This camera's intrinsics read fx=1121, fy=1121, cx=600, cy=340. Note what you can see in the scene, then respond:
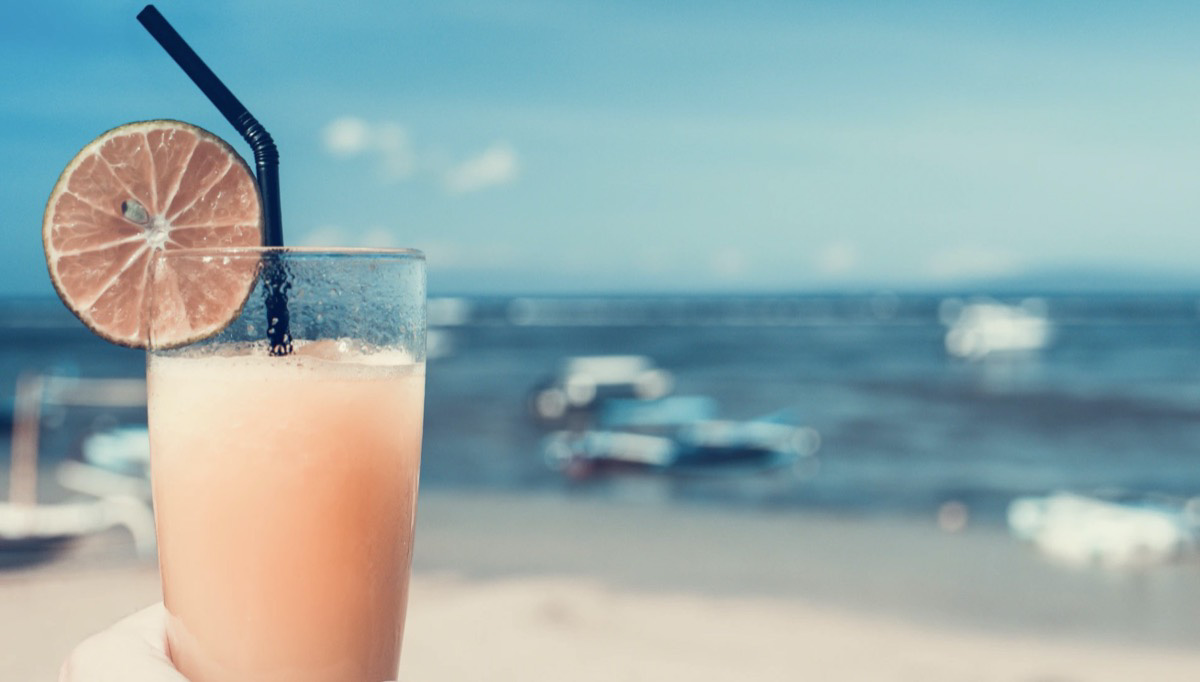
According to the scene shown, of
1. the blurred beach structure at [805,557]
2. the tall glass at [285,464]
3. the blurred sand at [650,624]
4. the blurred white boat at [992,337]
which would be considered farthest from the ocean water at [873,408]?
the tall glass at [285,464]

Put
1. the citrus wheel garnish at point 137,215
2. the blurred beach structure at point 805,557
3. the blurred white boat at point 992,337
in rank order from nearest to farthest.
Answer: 1. the citrus wheel garnish at point 137,215
2. the blurred beach structure at point 805,557
3. the blurred white boat at point 992,337

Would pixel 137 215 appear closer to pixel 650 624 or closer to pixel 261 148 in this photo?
pixel 261 148

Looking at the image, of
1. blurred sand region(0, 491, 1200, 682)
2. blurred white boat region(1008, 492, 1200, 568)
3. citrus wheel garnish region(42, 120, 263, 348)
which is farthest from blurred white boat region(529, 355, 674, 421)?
citrus wheel garnish region(42, 120, 263, 348)

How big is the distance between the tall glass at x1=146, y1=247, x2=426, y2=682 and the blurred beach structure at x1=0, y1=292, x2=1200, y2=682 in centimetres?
545

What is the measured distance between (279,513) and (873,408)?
Result: 2676 centimetres

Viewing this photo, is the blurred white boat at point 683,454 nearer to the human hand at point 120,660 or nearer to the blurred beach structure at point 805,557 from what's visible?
the blurred beach structure at point 805,557

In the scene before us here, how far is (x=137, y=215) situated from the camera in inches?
73.3

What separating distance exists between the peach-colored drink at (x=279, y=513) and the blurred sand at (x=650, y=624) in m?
5.49

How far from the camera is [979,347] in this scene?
48.7 metres

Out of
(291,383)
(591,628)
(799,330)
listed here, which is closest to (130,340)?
(291,383)

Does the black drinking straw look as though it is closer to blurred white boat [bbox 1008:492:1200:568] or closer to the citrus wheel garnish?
the citrus wheel garnish

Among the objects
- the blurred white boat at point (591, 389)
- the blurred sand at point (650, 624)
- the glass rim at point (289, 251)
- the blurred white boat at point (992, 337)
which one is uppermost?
the blurred white boat at point (992, 337)

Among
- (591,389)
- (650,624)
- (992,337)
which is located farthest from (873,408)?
(992,337)

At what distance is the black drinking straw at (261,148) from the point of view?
1.66 metres
